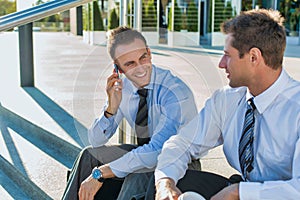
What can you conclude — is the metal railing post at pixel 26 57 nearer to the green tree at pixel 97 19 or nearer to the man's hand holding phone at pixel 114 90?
the man's hand holding phone at pixel 114 90

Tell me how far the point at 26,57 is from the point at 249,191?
4.71 metres

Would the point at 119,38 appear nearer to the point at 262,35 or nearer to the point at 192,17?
the point at 262,35

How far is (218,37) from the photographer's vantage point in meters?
14.0

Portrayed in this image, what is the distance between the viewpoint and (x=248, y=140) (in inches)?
64.0

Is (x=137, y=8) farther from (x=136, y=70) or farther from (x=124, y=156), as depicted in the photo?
(x=124, y=156)

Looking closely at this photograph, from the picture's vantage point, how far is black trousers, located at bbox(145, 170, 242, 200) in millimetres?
1786

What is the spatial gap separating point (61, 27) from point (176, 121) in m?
24.7

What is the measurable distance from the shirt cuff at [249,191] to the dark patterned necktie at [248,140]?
0.49 feet

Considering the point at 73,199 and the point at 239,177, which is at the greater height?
the point at 239,177

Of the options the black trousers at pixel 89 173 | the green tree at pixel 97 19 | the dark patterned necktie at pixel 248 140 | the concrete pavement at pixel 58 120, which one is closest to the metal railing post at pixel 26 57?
the concrete pavement at pixel 58 120

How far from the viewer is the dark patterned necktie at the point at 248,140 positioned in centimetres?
162

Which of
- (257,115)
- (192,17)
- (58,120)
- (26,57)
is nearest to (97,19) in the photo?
(192,17)

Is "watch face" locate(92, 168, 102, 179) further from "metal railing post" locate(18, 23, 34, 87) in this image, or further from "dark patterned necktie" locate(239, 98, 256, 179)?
"metal railing post" locate(18, 23, 34, 87)

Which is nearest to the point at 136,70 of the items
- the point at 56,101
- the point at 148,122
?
the point at 148,122
